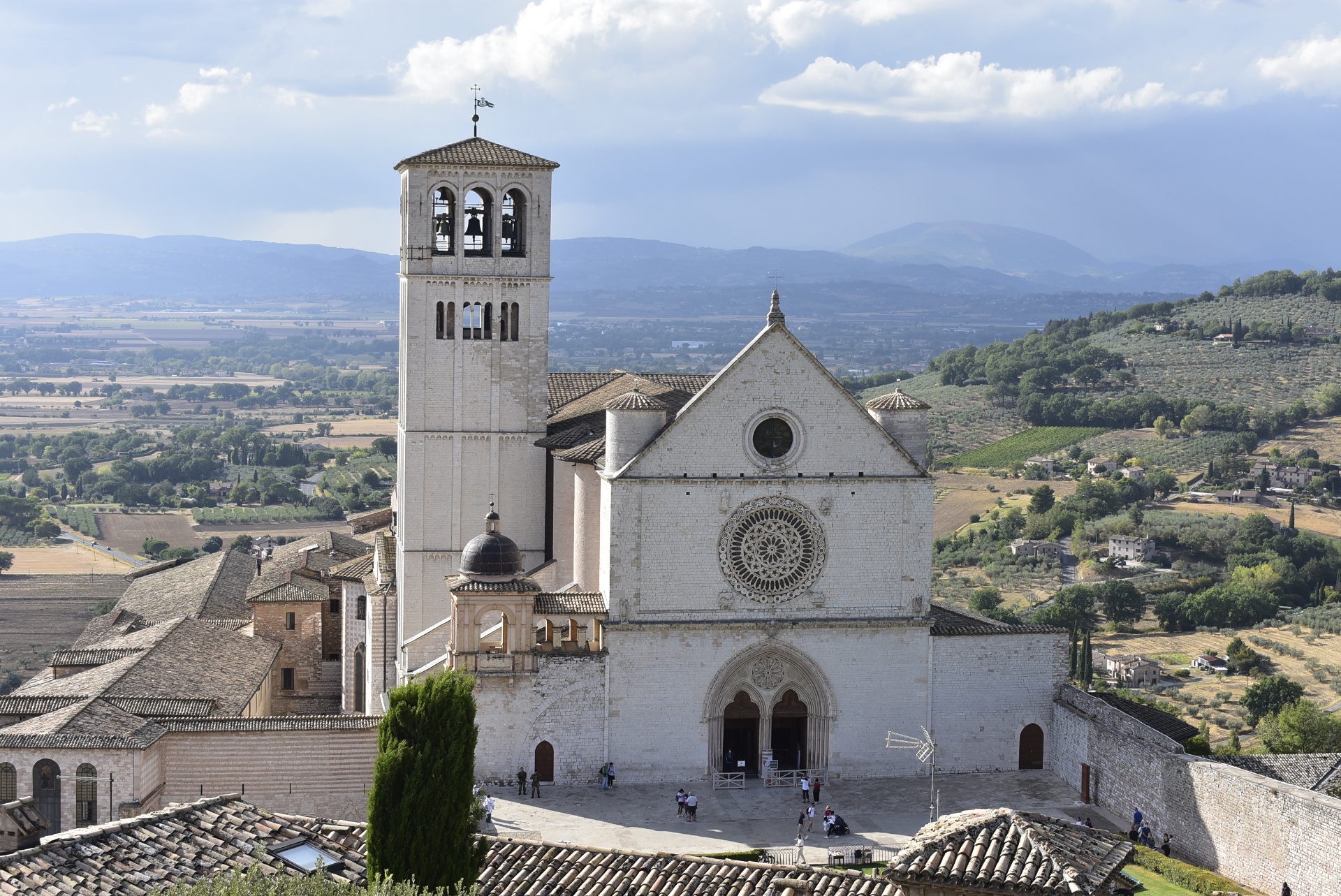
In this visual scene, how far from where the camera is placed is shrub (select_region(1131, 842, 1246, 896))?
3061 cm

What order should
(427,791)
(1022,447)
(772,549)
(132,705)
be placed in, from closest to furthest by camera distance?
(427,791) < (132,705) < (772,549) < (1022,447)

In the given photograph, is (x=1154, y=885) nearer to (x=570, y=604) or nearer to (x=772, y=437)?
(x=772, y=437)

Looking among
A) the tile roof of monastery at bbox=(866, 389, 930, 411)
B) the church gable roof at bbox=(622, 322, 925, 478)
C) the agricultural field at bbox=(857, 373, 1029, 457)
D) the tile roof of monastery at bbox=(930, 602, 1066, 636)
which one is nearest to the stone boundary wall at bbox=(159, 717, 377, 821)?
the church gable roof at bbox=(622, 322, 925, 478)

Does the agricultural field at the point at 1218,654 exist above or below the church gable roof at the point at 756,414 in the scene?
below

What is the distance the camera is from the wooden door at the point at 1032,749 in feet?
127

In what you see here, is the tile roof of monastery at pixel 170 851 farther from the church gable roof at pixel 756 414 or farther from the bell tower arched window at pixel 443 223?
the bell tower arched window at pixel 443 223

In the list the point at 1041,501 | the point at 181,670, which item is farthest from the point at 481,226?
the point at 1041,501

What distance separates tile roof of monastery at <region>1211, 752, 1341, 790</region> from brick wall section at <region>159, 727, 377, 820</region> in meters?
19.2

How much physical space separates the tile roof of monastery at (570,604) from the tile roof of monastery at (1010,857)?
59.5ft

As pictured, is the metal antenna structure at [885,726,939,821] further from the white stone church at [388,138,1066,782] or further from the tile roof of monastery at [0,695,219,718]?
the tile roof of monastery at [0,695,219,718]

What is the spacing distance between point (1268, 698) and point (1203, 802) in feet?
120

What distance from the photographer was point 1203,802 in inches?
1276

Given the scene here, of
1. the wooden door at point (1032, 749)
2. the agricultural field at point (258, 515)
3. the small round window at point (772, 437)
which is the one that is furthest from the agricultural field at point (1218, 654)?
the agricultural field at point (258, 515)

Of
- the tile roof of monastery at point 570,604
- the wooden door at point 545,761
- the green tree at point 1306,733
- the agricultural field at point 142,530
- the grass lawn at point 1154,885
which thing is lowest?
the agricultural field at point 142,530
